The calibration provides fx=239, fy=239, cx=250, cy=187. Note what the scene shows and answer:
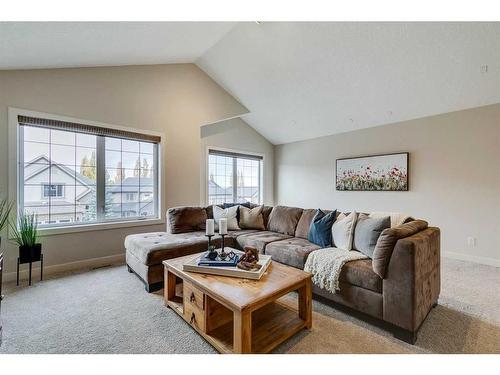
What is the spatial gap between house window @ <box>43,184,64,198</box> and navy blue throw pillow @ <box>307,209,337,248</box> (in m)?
3.28

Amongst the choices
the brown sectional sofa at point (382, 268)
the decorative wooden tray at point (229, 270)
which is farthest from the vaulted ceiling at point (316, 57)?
the decorative wooden tray at point (229, 270)

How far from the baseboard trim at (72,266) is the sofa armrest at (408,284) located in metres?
3.33

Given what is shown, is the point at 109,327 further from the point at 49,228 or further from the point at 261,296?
the point at 49,228

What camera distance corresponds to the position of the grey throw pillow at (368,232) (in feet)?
7.00

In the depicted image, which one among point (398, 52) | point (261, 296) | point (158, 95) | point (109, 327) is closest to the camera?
point (261, 296)

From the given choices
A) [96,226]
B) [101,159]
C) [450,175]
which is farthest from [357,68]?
[96,226]

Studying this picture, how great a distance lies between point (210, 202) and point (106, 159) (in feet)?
7.22

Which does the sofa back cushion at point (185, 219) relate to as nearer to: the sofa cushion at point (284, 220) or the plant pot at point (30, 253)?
the sofa cushion at point (284, 220)

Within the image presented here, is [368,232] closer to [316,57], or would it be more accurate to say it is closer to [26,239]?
[316,57]

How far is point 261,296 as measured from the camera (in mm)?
1481

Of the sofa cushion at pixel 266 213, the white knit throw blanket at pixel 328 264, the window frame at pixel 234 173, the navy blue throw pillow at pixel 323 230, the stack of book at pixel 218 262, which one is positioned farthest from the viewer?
the window frame at pixel 234 173

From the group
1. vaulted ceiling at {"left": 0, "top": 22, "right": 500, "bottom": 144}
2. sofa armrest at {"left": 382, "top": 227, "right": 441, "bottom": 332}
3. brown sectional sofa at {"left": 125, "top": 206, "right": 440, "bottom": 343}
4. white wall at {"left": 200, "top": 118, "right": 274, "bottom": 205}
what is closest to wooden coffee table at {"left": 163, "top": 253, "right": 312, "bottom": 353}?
brown sectional sofa at {"left": 125, "top": 206, "right": 440, "bottom": 343}

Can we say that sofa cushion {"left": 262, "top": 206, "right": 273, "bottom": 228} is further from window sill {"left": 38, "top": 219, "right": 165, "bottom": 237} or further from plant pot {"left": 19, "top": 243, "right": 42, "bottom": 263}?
plant pot {"left": 19, "top": 243, "right": 42, "bottom": 263}
